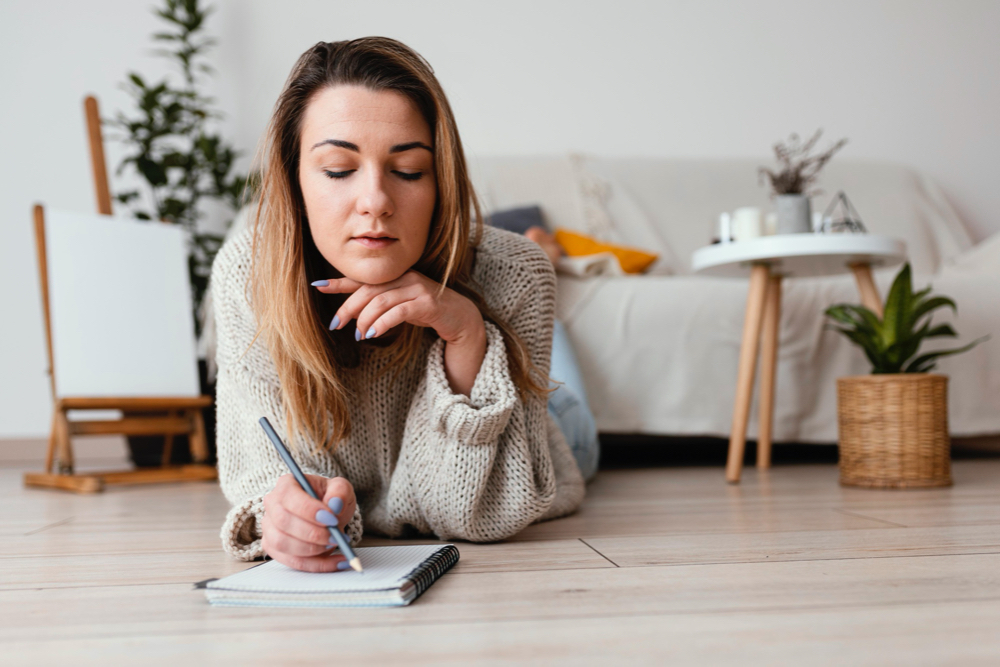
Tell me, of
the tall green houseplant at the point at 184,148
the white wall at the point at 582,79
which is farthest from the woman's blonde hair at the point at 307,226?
the white wall at the point at 582,79

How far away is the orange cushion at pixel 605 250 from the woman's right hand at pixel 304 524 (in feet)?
5.83

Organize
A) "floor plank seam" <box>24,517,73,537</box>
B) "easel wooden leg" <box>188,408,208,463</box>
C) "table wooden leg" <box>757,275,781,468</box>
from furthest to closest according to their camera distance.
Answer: "easel wooden leg" <box>188,408,208,463</box> < "table wooden leg" <box>757,275,781,468</box> < "floor plank seam" <box>24,517,73,537</box>

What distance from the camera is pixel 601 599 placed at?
2.13 ft

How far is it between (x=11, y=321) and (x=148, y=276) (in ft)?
4.22

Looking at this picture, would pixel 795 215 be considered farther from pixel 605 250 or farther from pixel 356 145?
pixel 356 145

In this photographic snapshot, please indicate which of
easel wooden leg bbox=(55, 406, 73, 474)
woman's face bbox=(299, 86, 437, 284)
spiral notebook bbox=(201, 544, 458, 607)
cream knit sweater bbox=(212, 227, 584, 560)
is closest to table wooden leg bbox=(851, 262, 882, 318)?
cream knit sweater bbox=(212, 227, 584, 560)

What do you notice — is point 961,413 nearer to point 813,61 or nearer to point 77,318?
point 813,61

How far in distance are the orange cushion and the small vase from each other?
2.52 feet

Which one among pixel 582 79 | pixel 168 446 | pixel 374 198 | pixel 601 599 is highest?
pixel 582 79

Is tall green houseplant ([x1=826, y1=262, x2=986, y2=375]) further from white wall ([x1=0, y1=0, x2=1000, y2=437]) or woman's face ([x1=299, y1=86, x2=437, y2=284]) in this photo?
white wall ([x1=0, y1=0, x2=1000, y2=437])

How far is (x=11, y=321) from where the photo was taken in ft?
9.52

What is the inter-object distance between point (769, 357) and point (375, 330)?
1221 millimetres

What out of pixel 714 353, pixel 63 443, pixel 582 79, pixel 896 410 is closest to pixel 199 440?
pixel 63 443

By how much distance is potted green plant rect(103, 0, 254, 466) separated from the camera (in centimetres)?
253
